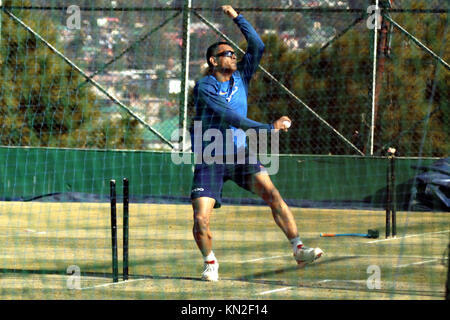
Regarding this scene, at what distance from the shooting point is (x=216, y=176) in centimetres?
889

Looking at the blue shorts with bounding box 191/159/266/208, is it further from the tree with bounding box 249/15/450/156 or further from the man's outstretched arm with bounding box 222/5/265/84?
the tree with bounding box 249/15/450/156

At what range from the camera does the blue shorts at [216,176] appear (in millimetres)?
8781

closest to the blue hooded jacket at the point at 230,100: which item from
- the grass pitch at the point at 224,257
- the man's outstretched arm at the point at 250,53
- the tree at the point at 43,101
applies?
the man's outstretched arm at the point at 250,53

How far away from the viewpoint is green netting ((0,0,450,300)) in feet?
52.2

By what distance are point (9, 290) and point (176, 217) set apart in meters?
6.94

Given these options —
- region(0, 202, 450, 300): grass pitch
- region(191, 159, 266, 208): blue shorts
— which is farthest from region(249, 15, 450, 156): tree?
region(191, 159, 266, 208): blue shorts

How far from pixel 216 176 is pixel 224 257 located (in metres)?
1.83

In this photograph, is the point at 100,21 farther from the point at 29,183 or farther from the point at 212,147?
the point at 212,147

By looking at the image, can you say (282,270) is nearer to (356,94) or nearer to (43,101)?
(356,94)

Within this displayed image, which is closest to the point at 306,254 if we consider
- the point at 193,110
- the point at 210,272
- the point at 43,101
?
the point at 210,272

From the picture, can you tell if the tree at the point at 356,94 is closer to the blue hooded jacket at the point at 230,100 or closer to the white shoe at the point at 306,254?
the blue hooded jacket at the point at 230,100

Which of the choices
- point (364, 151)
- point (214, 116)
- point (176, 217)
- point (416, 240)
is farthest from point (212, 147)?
point (364, 151)

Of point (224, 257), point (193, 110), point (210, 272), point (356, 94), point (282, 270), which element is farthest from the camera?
point (193, 110)

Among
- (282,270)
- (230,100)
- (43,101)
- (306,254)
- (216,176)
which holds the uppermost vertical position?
(43,101)
